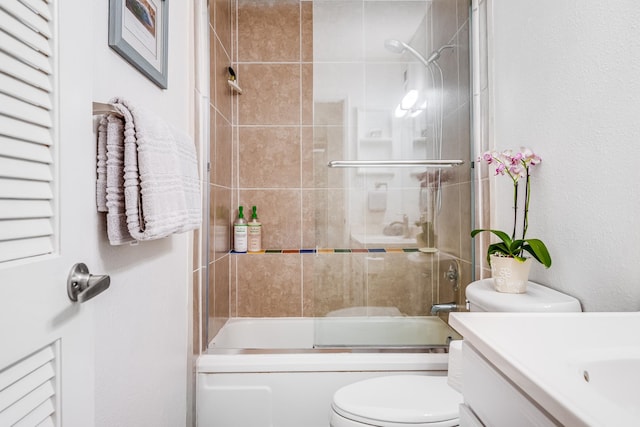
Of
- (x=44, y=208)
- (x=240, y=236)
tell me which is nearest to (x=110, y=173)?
(x=44, y=208)

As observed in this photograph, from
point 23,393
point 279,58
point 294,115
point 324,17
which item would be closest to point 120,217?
point 23,393

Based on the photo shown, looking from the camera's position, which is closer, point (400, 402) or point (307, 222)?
point (400, 402)

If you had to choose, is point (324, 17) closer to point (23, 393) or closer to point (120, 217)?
point (120, 217)

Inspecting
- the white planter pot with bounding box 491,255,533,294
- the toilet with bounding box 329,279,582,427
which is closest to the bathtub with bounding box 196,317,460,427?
the toilet with bounding box 329,279,582,427

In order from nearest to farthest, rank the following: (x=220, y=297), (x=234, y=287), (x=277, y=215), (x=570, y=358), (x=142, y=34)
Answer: (x=570, y=358), (x=142, y=34), (x=220, y=297), (x=234, y=287), (x=277, y=215)

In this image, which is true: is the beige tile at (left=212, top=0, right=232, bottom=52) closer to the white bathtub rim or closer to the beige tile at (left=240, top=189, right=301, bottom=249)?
the beige tile at (left=240, top=189, right=301, bottom=249)

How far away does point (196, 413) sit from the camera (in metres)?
1.41

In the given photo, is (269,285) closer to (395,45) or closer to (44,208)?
(395,45)

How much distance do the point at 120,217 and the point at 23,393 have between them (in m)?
0.39

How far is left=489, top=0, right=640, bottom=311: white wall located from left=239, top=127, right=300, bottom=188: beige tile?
1.27 meters

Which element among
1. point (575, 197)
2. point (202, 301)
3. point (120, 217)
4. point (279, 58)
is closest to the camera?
point (120, 217)

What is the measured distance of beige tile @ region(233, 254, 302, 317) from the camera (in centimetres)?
212

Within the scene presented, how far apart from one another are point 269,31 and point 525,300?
2057 mm

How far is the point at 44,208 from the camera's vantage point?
54 centimetres
